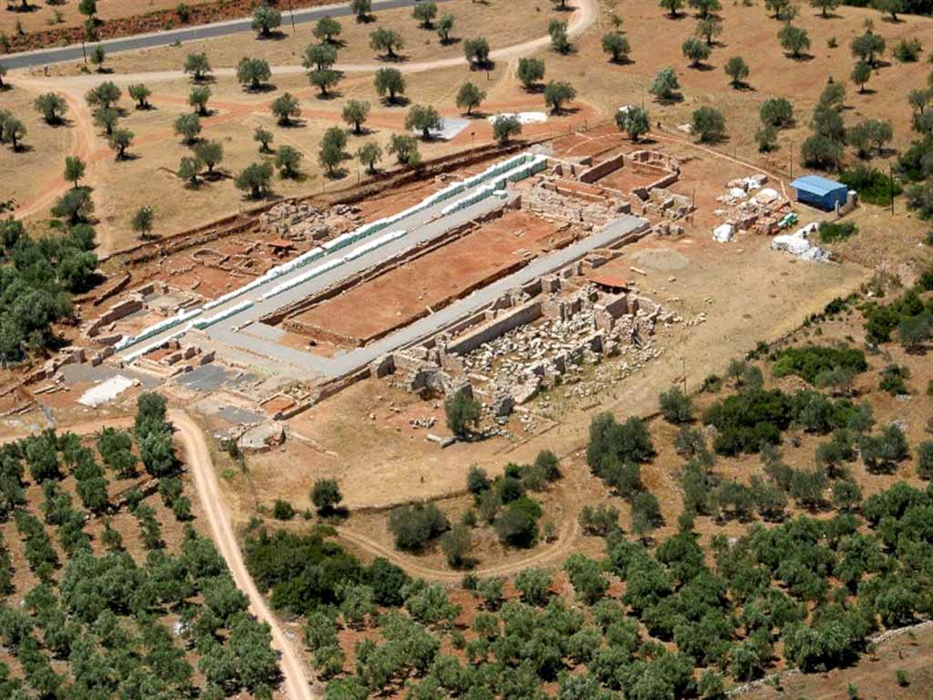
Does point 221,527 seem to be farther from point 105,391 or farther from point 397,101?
point 397,101

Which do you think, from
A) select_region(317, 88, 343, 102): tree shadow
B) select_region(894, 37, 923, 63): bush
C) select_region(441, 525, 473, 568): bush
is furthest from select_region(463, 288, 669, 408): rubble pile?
select_region(894, 37, 923, 63): bush

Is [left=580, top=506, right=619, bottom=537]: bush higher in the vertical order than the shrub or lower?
lower

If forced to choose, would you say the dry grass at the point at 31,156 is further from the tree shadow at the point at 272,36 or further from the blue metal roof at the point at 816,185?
the blue metal roof at the point at 816,185

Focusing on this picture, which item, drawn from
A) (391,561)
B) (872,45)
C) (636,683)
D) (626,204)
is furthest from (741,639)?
(872,45)

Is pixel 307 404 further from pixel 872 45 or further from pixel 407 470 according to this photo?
pixel 872 45

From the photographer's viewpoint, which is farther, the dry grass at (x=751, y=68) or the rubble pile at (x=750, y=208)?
the dry grass at (x=751, y=68)

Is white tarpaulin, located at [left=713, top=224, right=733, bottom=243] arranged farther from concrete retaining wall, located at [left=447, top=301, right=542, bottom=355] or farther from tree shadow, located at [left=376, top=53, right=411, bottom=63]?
tree shadow, located at [left=376, top=53, right=411, bottom=63]

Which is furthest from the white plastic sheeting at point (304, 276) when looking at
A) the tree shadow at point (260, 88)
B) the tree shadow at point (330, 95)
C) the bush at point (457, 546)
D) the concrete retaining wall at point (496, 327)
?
the tree shadow at point (260, 88)
